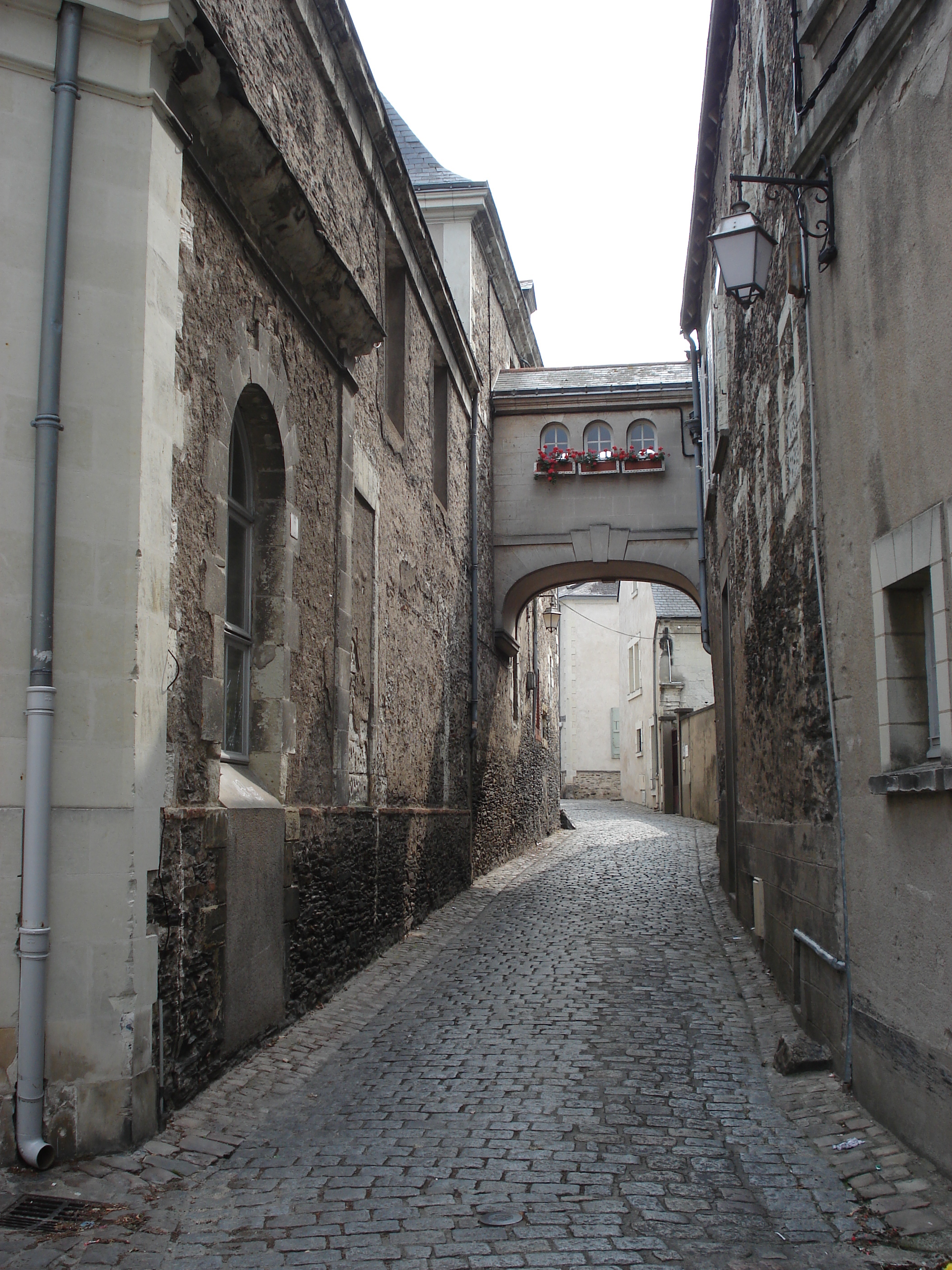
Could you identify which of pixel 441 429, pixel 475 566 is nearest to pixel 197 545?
pixel 441 429

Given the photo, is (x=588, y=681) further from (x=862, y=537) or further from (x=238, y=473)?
(x=862, y=537)

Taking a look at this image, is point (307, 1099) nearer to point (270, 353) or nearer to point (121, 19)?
point (270, 353)

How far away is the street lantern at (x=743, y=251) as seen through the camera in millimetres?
6238

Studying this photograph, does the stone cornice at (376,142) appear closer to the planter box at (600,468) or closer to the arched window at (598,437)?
the planter box at (600,468)

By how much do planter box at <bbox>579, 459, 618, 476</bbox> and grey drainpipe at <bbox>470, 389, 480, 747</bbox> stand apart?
6.84 ft

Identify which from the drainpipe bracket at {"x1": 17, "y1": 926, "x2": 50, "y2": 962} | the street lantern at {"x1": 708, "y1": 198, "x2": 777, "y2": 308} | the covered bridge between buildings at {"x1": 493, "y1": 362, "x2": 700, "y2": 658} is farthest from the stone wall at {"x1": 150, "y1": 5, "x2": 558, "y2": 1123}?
the covered bridge between buildings at {"x1": 493, "y1": 362, "x2": 700, "y2": 658}

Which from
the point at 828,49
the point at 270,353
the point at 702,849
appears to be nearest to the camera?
the point at 828,49

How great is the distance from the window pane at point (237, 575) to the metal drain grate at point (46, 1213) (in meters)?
3.23

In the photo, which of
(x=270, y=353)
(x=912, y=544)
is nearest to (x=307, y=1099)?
(x=912, y=544)

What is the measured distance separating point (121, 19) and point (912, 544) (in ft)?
12.8

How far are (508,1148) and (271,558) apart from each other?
11.8 feet

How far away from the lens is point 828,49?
5.17 m

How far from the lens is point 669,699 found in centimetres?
3009

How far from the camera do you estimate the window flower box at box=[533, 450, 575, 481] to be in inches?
658
